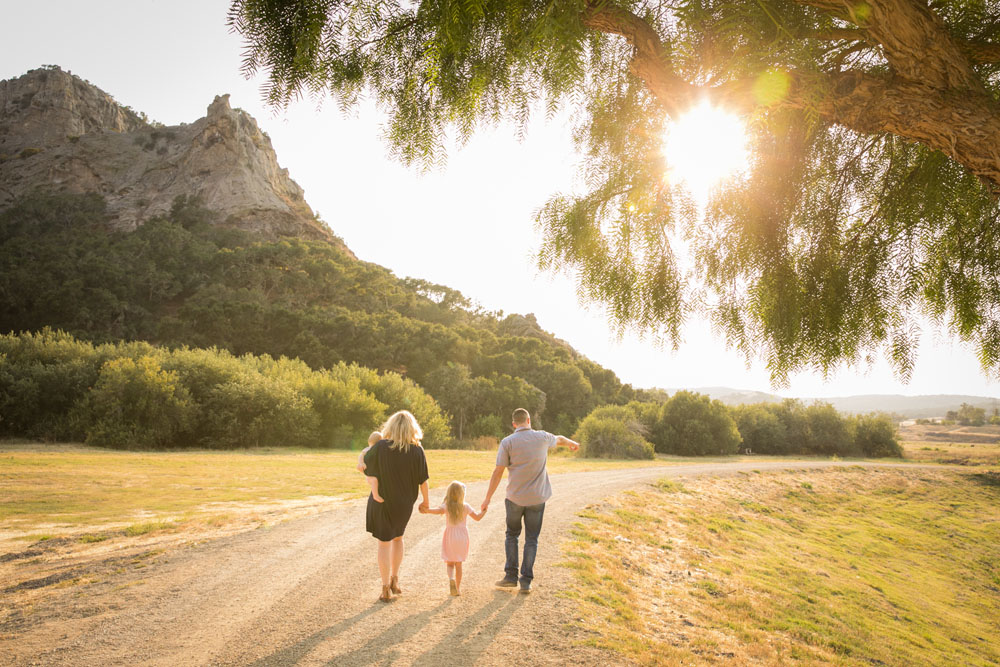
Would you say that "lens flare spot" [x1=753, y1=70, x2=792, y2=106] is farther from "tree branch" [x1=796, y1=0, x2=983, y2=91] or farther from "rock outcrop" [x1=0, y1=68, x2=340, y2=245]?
"rock outcrop" [x1=0, y1=68, x2=340, y2=245]

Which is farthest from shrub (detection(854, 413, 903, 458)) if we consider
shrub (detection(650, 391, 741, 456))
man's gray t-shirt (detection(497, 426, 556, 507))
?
man's gray t-shirt (detection(497, 426, 556, 507))

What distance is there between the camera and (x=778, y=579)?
30.4 ft

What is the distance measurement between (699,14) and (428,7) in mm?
1724

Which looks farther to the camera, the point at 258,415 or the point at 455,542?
the point at 258,415

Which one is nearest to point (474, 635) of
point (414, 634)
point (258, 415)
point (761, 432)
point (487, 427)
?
point (414, 634)

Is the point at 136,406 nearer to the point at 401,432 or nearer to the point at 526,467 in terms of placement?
the point at 401,432

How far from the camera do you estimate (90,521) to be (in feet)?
27.7

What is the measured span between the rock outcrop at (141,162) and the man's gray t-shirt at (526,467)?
271 feet

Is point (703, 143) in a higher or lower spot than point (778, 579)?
higher

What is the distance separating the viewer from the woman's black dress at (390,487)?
4750mm

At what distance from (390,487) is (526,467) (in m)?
1.40

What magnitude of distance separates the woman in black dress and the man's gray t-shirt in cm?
92

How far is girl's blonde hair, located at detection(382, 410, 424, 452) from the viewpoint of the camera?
4816 millimetres

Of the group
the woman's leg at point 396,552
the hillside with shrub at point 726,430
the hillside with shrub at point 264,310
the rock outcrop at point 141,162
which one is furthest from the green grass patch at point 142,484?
the rock outcrop at point 141,162
